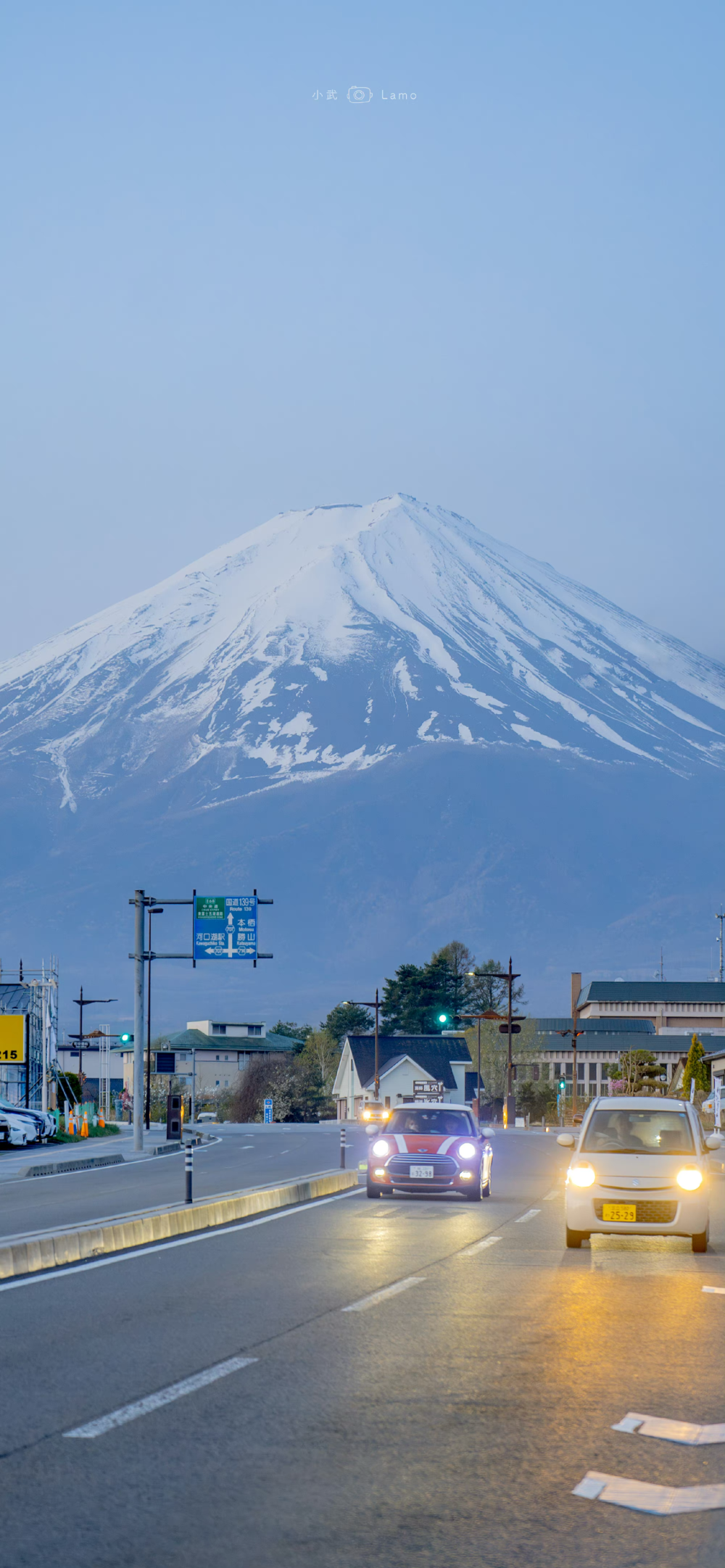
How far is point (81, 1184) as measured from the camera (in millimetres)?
30672

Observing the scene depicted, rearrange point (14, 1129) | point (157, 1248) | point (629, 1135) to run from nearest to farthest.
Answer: point (157, 1248), point (629, 1135), point (14, 1129)

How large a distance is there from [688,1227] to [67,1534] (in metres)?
12.4

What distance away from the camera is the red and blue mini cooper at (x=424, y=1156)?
25328 millimetres

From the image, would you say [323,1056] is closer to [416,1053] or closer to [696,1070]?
[416,1053]

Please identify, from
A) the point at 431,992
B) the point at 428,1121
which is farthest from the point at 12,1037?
the point at 431,992

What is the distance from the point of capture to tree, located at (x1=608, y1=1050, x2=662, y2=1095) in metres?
94.5

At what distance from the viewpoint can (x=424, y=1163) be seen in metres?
A: 25.4

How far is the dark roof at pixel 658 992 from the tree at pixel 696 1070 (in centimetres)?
7409

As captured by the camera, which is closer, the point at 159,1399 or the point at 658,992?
the point at 159,1399

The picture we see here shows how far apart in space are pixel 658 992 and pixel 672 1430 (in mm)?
169892

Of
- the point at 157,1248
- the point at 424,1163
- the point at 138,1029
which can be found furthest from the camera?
the point at 138,1029

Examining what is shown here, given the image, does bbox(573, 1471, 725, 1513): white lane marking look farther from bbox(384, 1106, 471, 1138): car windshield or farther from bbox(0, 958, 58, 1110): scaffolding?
bbox(0, 958, 58, 1110): scaffolding

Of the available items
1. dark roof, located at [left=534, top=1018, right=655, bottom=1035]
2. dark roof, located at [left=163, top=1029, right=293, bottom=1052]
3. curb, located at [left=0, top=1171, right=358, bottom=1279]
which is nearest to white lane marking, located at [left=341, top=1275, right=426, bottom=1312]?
curb, located at [left=0, top=1171, right=358, bottom=1279]

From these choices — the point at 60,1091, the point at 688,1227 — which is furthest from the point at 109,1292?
the point at 60,1091
